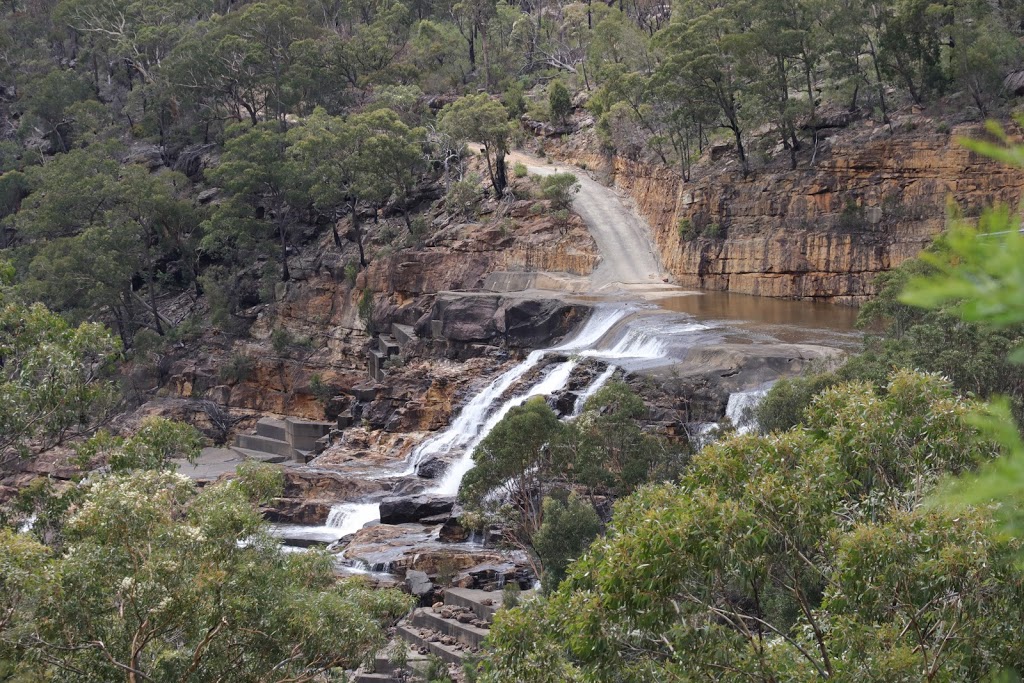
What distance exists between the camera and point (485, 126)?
141ft

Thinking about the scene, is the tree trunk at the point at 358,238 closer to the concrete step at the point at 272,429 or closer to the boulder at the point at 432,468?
the concrete step at the point at 272,429

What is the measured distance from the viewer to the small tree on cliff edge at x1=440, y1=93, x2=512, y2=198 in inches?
1672

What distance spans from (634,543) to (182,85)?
5485 cm

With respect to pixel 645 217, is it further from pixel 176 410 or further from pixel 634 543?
pixel 634 543

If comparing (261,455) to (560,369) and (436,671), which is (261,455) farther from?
(436,671)

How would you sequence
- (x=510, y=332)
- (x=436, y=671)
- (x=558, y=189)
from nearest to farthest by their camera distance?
(x=436, y=671) < (x=510, y=332) < (x=558, y=189)

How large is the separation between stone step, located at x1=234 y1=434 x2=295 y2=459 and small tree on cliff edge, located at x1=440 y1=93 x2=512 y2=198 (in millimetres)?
15459

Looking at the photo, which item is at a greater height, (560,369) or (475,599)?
(560,369)

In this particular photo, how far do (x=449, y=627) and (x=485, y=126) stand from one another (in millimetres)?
28318

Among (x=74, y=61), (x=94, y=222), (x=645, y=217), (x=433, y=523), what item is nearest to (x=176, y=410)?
(x=94, y=222)

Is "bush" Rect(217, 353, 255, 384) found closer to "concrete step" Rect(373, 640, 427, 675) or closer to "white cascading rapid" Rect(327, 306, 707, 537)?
"white cascading rapid" Rect(327, 306, 707, 537)

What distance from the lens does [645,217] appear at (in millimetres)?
42500

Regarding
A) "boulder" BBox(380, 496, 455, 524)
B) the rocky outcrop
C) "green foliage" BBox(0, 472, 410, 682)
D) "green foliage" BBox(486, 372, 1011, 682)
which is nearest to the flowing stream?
"boulder" BBox(380, 496, 455, 524)

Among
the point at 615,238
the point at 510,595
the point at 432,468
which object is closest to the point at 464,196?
the point at 615,238
